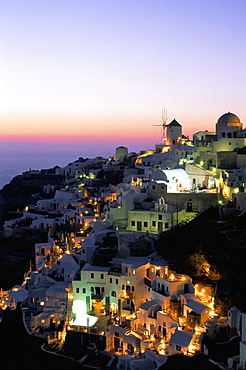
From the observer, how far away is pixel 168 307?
22.8m

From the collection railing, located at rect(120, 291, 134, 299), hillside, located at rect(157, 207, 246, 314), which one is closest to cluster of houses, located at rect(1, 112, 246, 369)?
railing, located at rect(120, 291, 134, 299)

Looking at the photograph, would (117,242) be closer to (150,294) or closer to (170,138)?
(150,294)

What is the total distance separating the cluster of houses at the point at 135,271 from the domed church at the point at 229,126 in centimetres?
10

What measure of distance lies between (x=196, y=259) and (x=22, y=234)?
69.9ft

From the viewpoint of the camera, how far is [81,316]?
2525cm

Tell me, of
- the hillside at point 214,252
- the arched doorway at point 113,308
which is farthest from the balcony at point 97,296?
the hillside at point 214,252

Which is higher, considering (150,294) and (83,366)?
(150,294)

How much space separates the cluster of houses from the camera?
21.6m

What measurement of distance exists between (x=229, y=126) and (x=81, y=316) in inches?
941

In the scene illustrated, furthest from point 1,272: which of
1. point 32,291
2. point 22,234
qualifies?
point 32,291

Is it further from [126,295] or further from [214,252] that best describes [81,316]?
[214,252]

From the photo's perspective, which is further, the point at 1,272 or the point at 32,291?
the point at 1,272

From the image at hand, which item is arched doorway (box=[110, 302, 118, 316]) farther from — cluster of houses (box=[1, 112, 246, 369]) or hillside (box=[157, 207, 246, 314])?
hillside (box=[157, 207, 246, 314])

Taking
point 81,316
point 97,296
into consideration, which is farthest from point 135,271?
point 81,316
